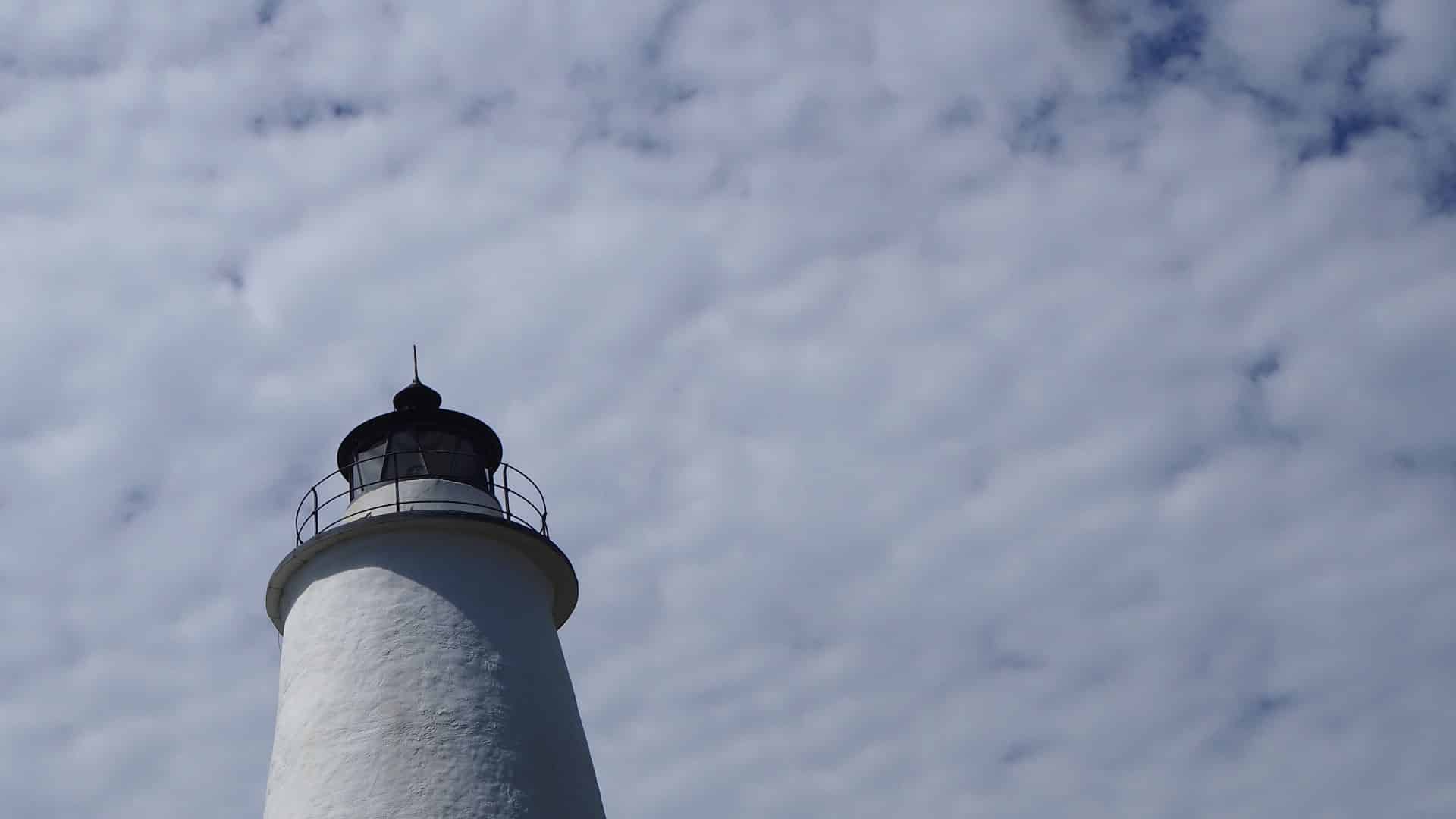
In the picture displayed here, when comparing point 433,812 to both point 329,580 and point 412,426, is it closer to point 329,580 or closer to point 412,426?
point 329,580

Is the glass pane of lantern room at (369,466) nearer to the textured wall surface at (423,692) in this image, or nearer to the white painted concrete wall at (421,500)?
the white painted concrete wall at (421,500)

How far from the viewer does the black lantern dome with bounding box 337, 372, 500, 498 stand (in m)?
12.8

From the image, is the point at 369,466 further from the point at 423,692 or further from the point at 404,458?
the point at 423,692

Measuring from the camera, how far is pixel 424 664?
35.5 feet

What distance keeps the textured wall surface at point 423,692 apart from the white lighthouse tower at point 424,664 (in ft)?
0.04

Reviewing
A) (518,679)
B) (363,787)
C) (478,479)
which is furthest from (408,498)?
(363,787)

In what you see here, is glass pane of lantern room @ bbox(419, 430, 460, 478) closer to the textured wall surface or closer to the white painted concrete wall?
the white painted concrete wall

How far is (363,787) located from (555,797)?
4.78ft

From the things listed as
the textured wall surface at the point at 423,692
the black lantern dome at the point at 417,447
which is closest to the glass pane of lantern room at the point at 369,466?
the black lantern dome at the point at 417,447

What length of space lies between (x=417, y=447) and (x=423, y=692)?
294cm

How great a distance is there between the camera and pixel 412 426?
1295 cm

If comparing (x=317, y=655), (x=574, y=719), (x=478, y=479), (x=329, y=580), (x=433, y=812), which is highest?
(x=478, y=479)

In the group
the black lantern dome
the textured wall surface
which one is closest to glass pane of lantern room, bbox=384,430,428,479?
the black lantern dome

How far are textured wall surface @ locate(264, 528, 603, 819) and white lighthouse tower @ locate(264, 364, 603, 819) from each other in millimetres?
13
